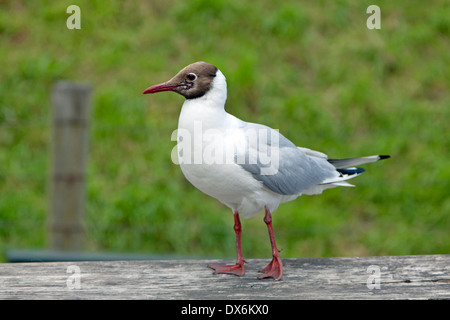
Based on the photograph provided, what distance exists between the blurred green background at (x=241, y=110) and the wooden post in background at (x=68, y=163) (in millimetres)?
584

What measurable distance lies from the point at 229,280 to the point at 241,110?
9.83 feet

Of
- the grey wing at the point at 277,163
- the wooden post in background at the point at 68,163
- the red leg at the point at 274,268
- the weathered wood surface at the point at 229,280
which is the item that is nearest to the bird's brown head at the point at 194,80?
the grey wing at the point at 277,163

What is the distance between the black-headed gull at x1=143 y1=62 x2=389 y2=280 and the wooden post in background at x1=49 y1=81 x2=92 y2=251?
163 centimetres

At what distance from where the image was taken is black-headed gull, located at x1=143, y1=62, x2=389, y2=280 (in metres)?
1.89

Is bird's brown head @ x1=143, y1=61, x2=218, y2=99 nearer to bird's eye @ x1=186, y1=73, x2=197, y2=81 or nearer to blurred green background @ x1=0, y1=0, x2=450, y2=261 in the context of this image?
bird's eye @ x1=186, y1=73, x2=197, y2=81

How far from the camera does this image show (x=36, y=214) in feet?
13.8

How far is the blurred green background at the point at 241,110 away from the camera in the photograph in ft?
13.7

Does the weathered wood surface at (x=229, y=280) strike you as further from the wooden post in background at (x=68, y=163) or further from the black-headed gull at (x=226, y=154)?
the wooden post in background at (x=68, y=163)

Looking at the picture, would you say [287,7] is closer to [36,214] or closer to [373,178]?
[373,178]

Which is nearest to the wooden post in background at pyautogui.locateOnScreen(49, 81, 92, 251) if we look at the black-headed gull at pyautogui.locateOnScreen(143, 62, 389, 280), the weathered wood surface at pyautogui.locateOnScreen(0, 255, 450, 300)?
the weathered wood surface at pyautogui.locateOnScreen(0, 255, 450, 300)

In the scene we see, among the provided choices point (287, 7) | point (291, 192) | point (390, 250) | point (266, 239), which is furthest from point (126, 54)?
point (291, 192)

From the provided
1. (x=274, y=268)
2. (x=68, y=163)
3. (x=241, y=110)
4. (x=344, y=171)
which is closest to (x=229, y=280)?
(x=274, y=268)

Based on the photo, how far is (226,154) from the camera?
1.92 metres

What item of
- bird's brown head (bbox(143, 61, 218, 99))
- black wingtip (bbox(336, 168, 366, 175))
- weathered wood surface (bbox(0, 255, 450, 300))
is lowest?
weathered wood surface (bbox(0, 255, 450, 300))
